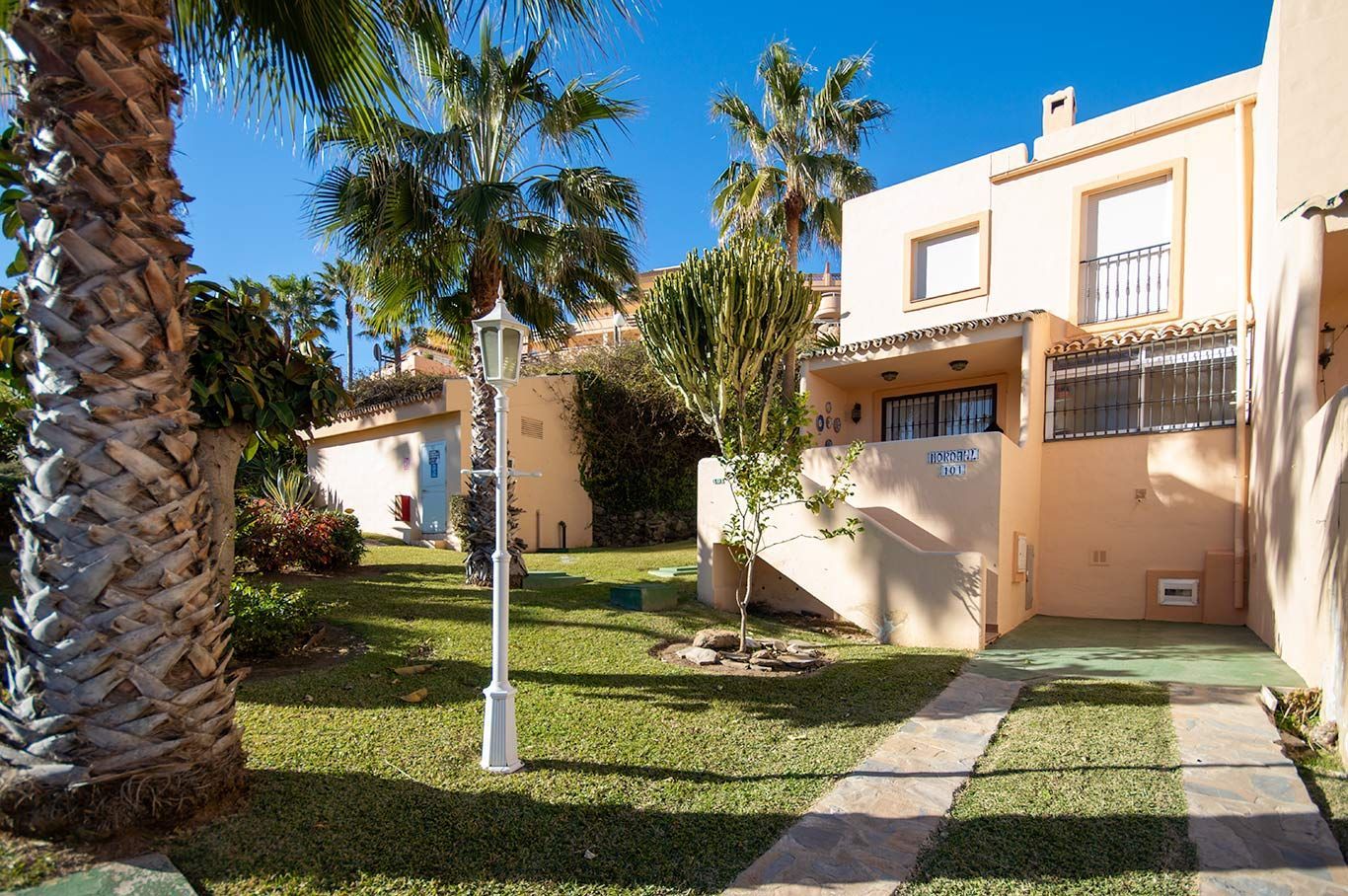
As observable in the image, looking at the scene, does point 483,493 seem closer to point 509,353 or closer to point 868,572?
point 868,572

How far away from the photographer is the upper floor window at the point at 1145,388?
33.1 feet

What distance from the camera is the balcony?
11.1 m

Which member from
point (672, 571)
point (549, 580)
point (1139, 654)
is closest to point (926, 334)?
point (1139, 654)

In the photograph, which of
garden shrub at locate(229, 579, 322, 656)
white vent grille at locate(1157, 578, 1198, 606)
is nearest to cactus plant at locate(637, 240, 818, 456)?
garden shrub at locate(229, 579, 322, 656)

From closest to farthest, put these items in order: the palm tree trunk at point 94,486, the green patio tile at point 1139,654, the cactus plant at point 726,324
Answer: the palm tree trunk at point 94,486 → the green patio tile at point 1139,654 → the cactus plant at point 726,324

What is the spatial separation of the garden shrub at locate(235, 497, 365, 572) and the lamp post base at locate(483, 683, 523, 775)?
6938 millimetres

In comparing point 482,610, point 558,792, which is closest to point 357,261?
point 482,610

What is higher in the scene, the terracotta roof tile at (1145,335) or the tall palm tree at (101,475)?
the terracotta roof tile at (1145,335)

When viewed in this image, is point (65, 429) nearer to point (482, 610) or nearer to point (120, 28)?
point (120, 28)

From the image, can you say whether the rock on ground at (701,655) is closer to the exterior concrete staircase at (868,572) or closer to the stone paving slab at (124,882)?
A: the exterior concrete staircase at (868,572)

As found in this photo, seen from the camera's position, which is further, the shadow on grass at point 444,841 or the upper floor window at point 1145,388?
the upper floor window at point 1145,388

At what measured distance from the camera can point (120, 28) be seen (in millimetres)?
3381

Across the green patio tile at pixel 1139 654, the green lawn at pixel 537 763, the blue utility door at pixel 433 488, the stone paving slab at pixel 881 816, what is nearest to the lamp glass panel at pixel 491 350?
the green lawn at pixel 537 763

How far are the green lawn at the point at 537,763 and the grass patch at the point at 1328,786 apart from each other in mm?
2514
